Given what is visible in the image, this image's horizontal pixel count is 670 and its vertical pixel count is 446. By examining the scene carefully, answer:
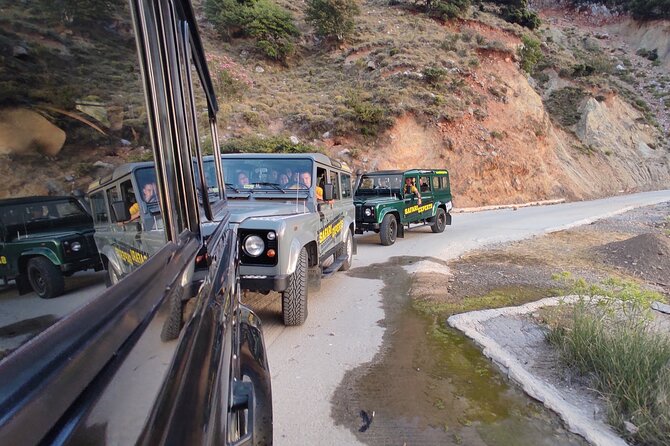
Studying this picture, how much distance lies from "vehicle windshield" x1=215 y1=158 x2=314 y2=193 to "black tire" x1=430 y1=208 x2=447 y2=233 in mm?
7377

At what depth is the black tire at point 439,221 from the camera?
11.8m

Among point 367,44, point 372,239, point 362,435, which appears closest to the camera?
point 362,435

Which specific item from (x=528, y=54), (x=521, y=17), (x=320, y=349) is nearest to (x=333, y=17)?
(x=528, y=54)

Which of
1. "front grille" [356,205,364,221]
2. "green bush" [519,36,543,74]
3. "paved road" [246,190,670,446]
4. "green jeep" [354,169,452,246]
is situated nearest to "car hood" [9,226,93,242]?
"paved road" [246,190,670,446]

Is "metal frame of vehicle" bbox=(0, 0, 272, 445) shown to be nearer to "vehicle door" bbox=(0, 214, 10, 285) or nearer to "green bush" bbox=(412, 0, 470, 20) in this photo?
"vehicle door" bbox=(0, 214, 10, 285)

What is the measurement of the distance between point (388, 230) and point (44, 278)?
903 centimetres

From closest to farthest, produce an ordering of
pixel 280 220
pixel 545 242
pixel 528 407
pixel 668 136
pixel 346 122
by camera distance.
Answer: pixel 528 407 < pixel 280 220 < pixel 545 242 < pixel 346 122 < pixel 668 136

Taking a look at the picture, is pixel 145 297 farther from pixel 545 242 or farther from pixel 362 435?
pixel 545 242

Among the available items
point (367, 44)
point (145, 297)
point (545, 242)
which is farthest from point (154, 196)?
point (367, 44)

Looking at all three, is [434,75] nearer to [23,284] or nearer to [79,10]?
[79,10]

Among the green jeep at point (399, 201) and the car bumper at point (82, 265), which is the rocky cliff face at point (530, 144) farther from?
the car bumper at point (82, 265)

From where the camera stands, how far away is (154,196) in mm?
1216

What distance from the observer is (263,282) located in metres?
3.83

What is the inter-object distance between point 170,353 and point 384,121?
1982cm
